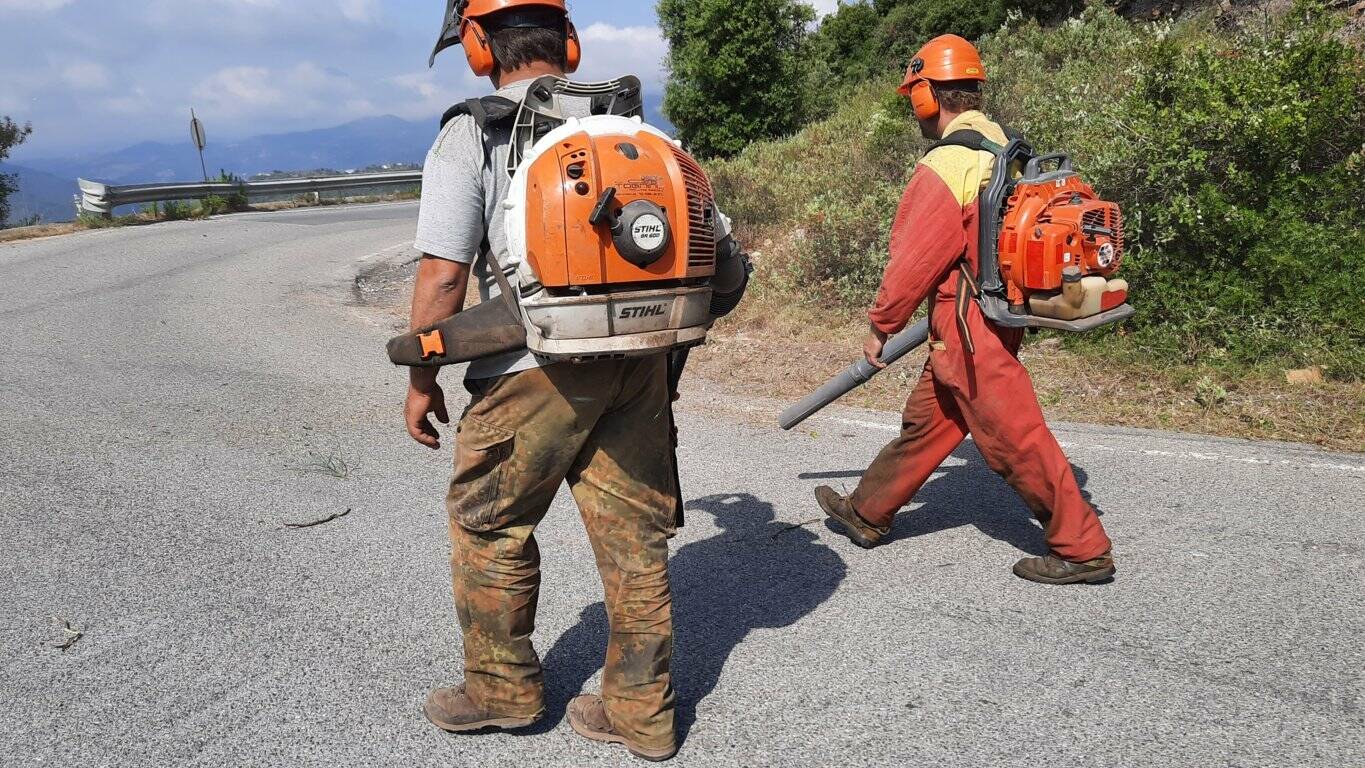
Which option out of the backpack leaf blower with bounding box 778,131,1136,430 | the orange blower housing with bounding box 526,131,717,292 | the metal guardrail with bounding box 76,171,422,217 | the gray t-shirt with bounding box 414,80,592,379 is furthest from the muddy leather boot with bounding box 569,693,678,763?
the metal guardrail with bounding box 76,171,422,217

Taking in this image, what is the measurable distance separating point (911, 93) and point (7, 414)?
5844 mm

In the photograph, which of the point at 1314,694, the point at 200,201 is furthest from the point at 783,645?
the point at 200,201

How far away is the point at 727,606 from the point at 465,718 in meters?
1.18

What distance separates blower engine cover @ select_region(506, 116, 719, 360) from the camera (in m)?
2.16

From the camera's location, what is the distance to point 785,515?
452cm

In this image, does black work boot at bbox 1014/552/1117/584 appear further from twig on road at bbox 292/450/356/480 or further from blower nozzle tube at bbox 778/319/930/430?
twig on road at bbox 292/450/356/480

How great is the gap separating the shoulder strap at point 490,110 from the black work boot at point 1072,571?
266cm

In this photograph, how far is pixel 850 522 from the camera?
419 cm

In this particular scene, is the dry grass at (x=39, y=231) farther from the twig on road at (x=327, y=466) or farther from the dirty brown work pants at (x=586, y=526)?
the dirty brown work pants at (x=586, y=526)

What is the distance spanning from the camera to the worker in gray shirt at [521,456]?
242 centimetres

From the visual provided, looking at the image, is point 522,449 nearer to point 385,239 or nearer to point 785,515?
point 785,515

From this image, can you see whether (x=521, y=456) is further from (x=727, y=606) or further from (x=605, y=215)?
(x=727, y=606)

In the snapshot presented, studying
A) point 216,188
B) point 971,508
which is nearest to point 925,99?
point 971,508

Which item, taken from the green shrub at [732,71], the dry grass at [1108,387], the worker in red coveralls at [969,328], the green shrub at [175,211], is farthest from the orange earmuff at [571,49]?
the green shrub at [175,211]
